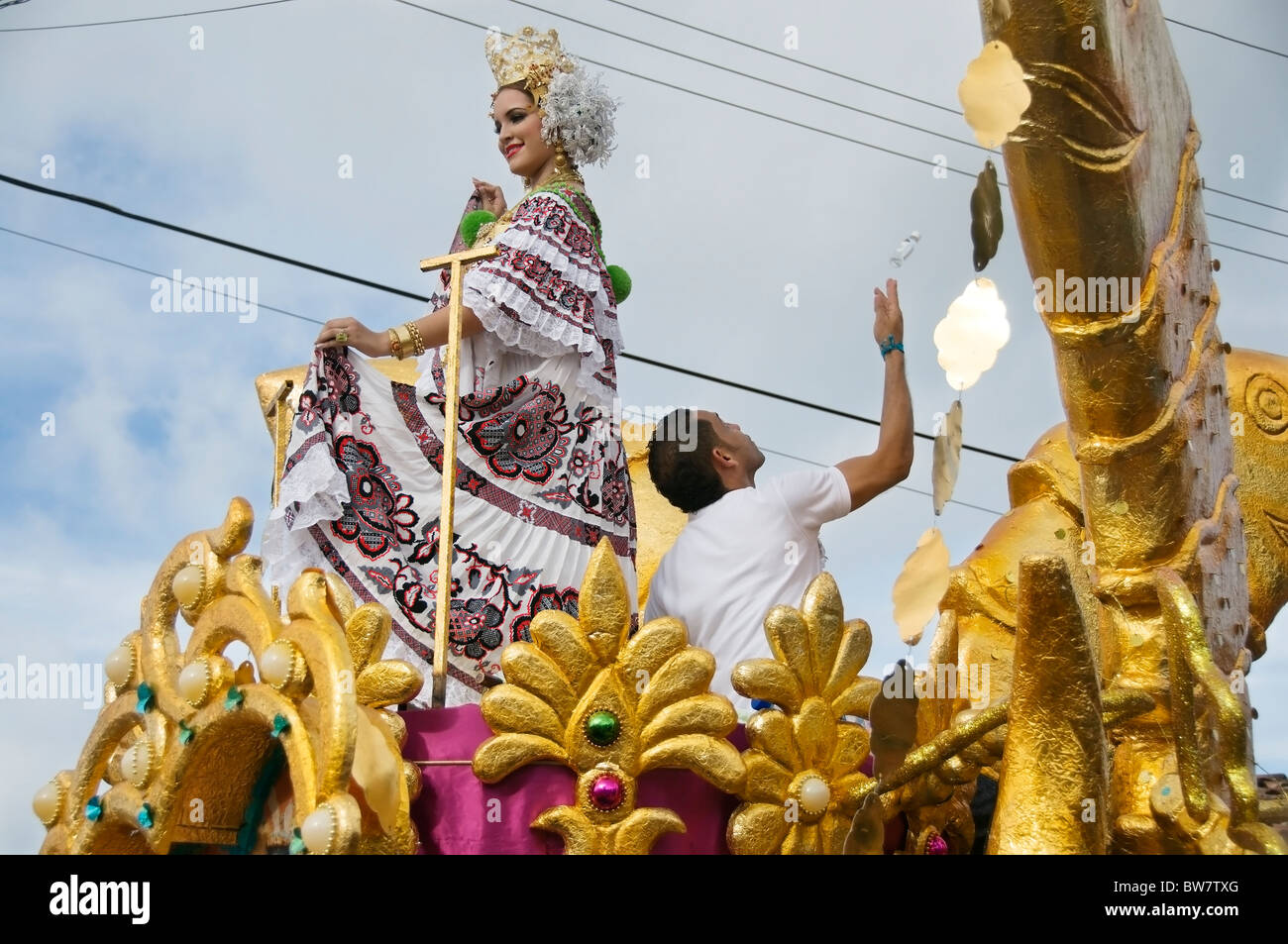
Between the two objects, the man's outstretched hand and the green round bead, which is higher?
the man's outstretched hand

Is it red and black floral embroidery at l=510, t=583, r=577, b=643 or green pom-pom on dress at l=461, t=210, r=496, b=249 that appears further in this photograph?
green pom-pom on dress at l=461, t=210, r=496, b=249

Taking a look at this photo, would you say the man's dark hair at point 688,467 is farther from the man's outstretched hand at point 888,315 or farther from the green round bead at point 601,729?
the green round bead at point 601,729

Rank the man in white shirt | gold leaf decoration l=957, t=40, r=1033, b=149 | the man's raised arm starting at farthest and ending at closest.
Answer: the man's raised arm, the man in white shirt, gold leaf decoration l=957, t=40, r=1033, b=149

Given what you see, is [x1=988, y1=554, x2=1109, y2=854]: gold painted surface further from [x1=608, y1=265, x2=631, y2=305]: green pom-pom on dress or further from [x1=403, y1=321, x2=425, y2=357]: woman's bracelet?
[x1=608, y1=265, x2=631, y2=305]: green pom-pom on dress

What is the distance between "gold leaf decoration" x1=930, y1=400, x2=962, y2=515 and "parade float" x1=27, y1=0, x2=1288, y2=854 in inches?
8.7

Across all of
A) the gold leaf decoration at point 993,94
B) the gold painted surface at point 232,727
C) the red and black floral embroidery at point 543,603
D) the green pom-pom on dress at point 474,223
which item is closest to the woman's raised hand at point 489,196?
the green pom-pom on dress at point 474,223

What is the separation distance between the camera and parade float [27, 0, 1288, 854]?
288 centimetres

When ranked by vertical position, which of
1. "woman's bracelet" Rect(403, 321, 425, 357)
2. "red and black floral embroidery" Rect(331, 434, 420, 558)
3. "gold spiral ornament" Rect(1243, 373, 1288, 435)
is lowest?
"red and black floral embroidery" Rect(331, 434, 420, 558)

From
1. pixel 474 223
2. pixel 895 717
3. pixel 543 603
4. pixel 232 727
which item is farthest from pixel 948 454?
pixel 474 223

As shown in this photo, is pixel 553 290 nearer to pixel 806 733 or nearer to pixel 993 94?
pixel 806 733

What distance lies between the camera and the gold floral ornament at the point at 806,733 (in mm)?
3145

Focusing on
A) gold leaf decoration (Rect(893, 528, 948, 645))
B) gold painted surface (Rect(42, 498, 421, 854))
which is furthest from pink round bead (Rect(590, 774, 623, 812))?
gold leaf decoration (Rect(893, 528, 948, 645))

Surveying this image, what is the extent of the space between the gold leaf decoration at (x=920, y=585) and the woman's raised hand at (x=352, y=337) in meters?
2.13
